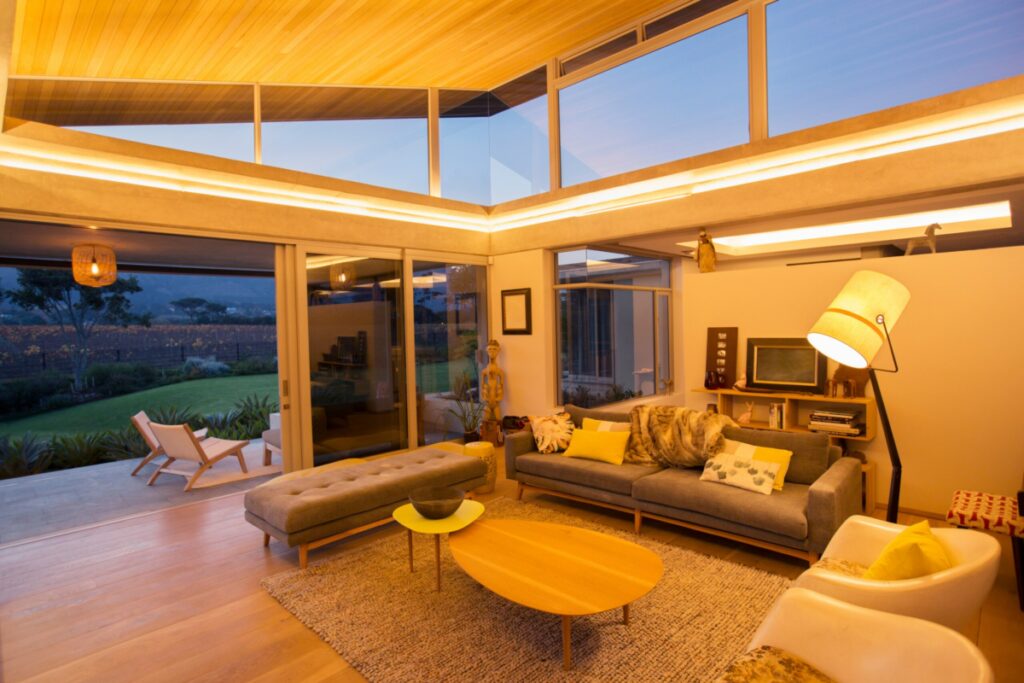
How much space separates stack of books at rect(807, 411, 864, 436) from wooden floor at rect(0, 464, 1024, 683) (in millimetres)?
1259

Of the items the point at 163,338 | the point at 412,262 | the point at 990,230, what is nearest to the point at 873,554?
the point at 412,262

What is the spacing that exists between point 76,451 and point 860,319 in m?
8.47

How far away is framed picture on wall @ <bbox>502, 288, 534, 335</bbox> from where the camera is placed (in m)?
6.62

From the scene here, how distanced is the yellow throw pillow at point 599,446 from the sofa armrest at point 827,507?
144 cm

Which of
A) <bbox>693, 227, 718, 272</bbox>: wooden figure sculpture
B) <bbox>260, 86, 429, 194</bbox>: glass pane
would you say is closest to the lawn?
<bbox>260, 86, 429, 194</bbox>: glass pane

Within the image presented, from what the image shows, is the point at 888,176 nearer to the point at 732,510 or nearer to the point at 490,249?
the point at 732,510

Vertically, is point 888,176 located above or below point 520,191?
below

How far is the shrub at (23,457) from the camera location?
20.3ft

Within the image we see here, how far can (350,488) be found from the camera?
3.67m

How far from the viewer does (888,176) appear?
4016mm

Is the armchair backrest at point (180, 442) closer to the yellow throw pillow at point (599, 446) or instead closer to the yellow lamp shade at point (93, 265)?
the yellow lamp shade at point (93, 265)

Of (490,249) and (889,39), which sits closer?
(889,39)

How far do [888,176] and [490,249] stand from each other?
4.35 metres

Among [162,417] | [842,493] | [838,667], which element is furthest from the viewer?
[162,417]
